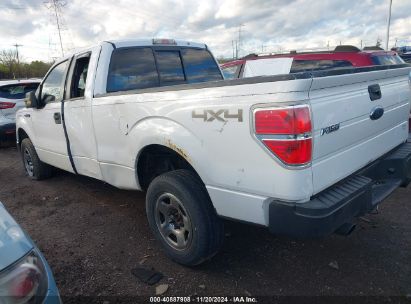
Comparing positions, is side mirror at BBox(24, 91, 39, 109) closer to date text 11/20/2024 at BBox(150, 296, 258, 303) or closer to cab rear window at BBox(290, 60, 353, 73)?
date text 11/20/2024 at BBox(150, 296, 258, 303)

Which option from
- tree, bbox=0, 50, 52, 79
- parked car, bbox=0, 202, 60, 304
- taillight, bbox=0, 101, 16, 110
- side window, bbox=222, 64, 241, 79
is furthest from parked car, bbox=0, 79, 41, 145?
tree, bbox=0, 50, 52, 79

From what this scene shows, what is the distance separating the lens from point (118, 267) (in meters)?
3.03

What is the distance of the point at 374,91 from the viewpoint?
2.67 meters

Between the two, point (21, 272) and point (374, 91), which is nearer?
point (21, 272)

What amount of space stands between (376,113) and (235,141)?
128 centimetres

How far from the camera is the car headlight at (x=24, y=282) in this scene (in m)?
1.36

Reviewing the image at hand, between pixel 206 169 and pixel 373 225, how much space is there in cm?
214

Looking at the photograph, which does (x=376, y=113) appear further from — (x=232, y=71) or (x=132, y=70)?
(x=232, y=71)

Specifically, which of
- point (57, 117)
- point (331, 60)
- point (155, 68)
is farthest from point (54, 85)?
point (331, 60)

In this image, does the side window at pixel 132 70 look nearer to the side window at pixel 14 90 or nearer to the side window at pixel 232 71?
the side window at pixel 232 71

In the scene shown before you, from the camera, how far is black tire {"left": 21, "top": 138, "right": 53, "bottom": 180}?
17.7 feet

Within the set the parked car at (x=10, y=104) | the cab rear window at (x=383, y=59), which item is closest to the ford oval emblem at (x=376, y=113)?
the cab rear window at (x=383, y=59)

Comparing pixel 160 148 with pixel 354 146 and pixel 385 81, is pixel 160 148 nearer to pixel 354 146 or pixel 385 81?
pixel 354 146

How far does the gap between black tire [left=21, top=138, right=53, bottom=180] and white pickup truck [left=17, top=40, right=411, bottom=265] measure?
1.59 m
